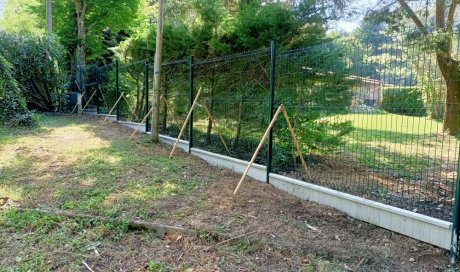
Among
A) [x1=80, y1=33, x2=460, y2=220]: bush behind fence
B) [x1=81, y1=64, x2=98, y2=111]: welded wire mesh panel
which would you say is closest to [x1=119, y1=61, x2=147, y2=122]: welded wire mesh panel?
[x1=80, y1=33, x2=460, y2=220]: bush behind fence

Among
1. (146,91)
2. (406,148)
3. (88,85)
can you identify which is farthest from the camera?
(88,85)

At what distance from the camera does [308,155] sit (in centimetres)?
497

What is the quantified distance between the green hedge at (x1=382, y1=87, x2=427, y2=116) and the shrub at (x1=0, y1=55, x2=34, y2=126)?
9122 millimetres

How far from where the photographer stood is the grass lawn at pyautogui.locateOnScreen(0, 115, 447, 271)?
2.73 metres

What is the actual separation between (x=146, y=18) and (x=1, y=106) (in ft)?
36.2

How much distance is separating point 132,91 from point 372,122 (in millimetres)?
8128

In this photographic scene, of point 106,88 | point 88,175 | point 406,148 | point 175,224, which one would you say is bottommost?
point 175,224

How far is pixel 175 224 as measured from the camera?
332cm

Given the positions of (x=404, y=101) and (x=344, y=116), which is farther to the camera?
(x=344, y=116)

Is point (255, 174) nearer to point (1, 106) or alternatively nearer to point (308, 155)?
point (308, 155)

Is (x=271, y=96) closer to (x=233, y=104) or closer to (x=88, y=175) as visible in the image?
(x=233, y=104)

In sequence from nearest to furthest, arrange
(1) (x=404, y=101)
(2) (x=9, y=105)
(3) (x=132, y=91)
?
(1) (x=404, y=101)
(2) (x=9, y=105)
(3) (x=132, y=91)

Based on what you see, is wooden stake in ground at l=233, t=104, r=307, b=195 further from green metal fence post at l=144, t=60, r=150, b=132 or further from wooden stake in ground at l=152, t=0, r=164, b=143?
green metal fence post at l=144, t=60, r=150, b=132

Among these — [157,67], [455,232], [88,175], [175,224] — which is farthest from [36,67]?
[455,232]
